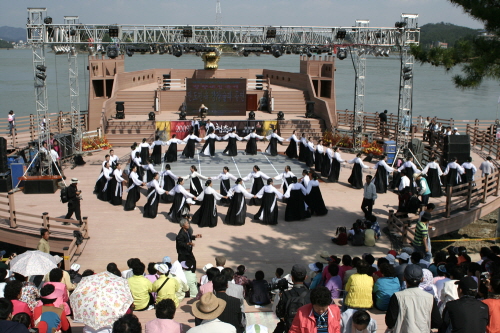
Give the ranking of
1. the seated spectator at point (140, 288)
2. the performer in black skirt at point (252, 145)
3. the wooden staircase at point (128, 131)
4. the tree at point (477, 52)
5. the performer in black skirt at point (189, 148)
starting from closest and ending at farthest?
the seated spectator at point (140, 288)
the tree at point (477, 52)
the performer in black skirt at point (189, 148)
the performer in black skirt at point (252, 145)
the wooden staircase at point (128, 131)

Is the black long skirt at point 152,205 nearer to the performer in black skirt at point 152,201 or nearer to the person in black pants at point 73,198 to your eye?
the performer in black skirt at point 152,201

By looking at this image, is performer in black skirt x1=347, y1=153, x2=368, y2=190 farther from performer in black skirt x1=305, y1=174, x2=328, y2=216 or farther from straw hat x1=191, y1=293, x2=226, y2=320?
straw hat x1=191, y1=293, x2=226, y2=320

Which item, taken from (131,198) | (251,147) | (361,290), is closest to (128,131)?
(251,147)

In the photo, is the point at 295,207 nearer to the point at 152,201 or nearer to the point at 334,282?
the point at 152,201

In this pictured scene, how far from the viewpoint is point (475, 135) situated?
2159 centimetres

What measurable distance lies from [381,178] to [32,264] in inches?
405

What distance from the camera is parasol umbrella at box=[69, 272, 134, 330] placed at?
18.1ft

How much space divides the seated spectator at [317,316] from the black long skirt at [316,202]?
811 centimetres

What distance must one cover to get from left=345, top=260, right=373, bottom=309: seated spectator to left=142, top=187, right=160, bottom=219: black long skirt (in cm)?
684

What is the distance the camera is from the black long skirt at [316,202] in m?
13.2

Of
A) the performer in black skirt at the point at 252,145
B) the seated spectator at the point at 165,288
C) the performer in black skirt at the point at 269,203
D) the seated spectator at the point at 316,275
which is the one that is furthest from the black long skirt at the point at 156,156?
the seated spectator at the point at 165,288

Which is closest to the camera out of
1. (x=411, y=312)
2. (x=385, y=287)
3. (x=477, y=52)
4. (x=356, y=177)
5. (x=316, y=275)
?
(x=411, y=312)

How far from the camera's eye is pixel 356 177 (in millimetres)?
15578

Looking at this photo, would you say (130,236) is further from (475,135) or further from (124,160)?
(475,135)
